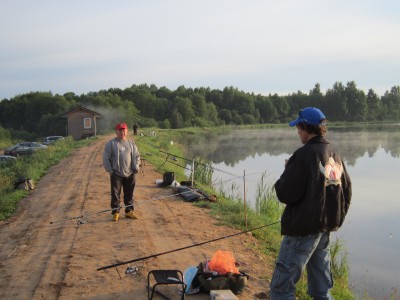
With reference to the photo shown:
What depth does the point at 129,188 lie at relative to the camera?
7.83 metres

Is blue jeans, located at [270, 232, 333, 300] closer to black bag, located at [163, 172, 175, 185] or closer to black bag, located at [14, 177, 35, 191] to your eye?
black bag, located at [163, 172, 175, 185]

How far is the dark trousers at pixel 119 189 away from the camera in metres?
7.58

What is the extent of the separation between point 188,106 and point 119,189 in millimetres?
66633

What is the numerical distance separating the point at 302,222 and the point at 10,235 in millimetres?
5731

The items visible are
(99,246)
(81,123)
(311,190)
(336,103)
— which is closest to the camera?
(311,190)

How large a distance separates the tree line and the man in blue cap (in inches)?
1938

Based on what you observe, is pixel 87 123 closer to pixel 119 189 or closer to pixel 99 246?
pixel 119 189

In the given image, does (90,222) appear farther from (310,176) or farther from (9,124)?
(9,124)

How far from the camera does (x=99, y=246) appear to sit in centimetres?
629

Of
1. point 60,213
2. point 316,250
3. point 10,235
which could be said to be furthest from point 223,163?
point 316,250

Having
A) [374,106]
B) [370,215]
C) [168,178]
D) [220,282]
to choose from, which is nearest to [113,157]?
[220,282]

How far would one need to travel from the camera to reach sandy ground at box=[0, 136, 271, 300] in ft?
15.9

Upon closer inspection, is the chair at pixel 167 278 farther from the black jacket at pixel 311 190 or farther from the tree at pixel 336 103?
the tree at pixel 336 103

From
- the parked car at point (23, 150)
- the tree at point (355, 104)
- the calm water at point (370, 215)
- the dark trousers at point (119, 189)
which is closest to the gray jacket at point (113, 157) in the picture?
the dark trousers at point (119, 189)
